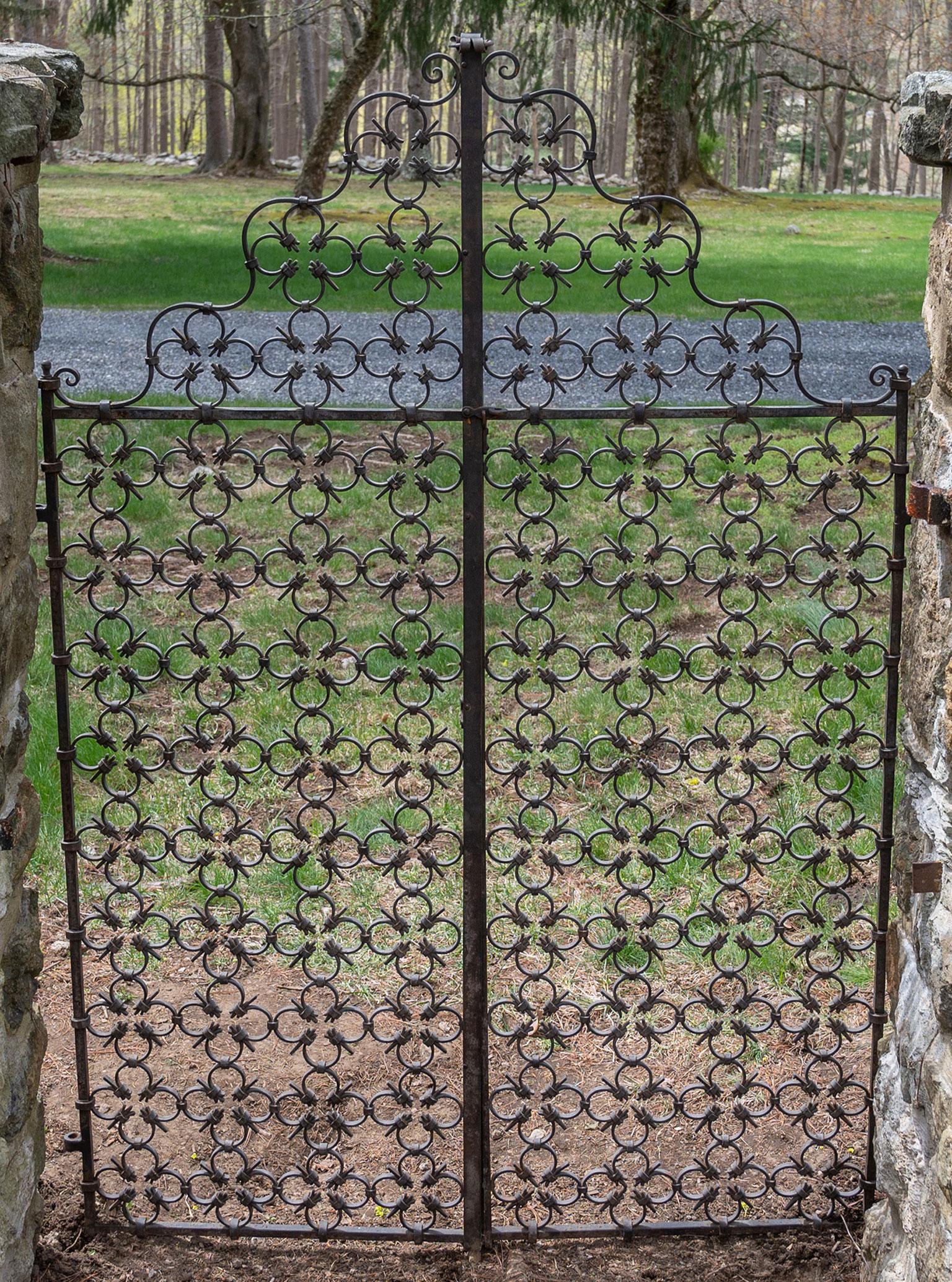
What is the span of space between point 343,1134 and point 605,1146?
66 cm

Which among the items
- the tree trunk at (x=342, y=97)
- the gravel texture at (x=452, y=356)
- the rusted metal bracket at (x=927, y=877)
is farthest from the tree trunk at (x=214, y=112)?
the rusted metal bracket at (x=927, y=877)

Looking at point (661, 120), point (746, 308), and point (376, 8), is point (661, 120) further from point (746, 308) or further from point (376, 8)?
point (746, 308)

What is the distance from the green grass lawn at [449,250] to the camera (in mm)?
13344

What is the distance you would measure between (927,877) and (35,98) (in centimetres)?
204

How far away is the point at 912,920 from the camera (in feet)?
8.54

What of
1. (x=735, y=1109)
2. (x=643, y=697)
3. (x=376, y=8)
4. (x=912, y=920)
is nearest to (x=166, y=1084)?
(x=735, y=1109)

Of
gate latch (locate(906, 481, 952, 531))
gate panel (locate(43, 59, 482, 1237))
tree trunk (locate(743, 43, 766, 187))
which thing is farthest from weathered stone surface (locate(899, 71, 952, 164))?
tree trunk (locate(743, 43, 766, 187))

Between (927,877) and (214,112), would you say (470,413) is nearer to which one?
(927,877)

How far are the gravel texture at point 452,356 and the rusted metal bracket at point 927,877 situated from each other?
597 centimetres

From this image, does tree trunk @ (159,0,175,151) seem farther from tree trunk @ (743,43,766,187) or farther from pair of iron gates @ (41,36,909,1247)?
pair of iron gates @ (41,36,909,1247)

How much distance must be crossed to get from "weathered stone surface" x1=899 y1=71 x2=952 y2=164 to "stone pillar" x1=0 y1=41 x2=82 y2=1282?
1502 mm

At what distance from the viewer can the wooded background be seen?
11.4m

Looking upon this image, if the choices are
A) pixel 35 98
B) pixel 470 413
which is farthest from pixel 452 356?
pixel 35 98

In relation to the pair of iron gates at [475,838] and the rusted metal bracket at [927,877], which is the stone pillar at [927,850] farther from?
the pair of iron gates at [475,838]
